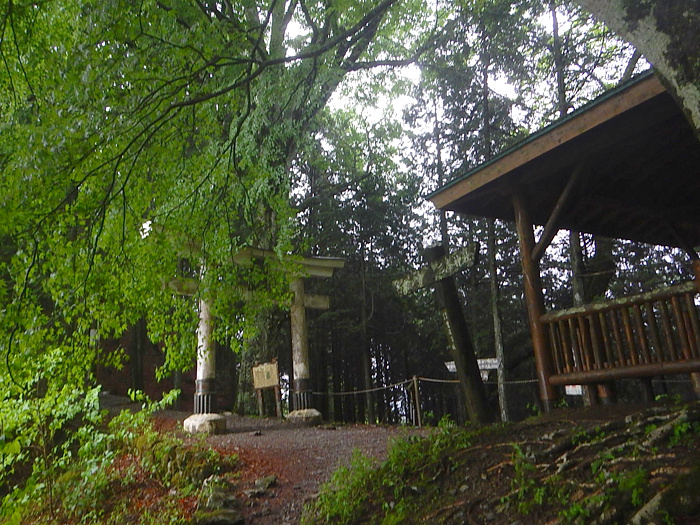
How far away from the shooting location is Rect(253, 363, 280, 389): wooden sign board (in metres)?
13.0

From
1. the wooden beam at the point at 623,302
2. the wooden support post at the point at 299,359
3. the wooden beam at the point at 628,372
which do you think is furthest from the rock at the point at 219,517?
the wooden support post at the point at 299,359

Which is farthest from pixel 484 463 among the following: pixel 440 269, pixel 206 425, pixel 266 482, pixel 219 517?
pixel 206 425

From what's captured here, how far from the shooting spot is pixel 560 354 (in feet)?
22.1

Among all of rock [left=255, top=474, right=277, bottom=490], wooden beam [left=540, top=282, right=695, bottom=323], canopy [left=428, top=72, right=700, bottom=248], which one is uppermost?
canopy [left=428, top=72, right=700, bottom=248]

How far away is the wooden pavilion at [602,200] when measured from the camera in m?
5.75

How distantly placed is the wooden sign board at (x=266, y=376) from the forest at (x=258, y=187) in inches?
39.8

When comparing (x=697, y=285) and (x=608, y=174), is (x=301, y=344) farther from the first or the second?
(x=697, y=285)

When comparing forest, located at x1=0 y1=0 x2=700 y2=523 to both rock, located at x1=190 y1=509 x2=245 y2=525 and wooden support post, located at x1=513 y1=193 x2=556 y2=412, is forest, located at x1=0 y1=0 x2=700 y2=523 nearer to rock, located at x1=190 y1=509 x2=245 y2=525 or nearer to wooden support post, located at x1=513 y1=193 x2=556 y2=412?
wooden support post, located at x1=513 y1=193 x2=556 y2=412

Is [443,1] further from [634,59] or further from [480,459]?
[480,459]

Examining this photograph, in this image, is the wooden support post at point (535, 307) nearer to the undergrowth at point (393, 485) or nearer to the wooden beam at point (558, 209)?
the wooden beam at point (558, 209)

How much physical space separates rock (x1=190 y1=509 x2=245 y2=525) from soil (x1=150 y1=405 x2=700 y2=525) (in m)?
0.17

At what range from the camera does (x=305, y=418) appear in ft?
39.5

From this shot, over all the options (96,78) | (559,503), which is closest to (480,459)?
(559,503)

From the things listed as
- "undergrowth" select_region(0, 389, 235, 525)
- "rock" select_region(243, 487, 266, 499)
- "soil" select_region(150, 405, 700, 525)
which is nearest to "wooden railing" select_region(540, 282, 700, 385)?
"soil" select_region(150, 405, 700, 525)
